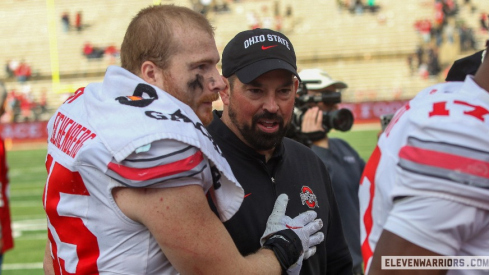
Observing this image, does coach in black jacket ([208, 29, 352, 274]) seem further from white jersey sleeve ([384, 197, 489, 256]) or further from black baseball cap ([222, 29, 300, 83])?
white jersey sleeve ([384, 197, 489, 256])

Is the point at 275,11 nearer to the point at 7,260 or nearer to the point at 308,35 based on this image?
the point at 308,35

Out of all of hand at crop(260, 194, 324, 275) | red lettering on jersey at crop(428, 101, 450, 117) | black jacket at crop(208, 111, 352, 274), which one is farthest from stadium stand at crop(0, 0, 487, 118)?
red lettering on jersey at crop(428, 101, 450, 117)

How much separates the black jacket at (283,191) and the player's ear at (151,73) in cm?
54

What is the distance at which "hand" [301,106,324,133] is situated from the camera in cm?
364

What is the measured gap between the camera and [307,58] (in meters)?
24.8

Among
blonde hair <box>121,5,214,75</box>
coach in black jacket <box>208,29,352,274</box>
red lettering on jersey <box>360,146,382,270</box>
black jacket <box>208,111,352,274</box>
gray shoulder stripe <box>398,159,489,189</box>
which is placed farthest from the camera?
coach in black jacket <box>208,29,352,274</box>

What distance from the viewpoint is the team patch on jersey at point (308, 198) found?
2.31 meters

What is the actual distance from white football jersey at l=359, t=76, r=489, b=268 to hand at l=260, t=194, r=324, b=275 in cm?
51

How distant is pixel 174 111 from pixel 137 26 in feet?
1.22

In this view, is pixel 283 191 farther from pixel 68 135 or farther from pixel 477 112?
pixel 477 112

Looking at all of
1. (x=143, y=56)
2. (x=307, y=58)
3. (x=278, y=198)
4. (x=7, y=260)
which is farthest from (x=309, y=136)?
(x=307, y=58)

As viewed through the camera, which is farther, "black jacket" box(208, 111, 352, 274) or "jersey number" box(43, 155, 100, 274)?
"black jacket" box(208, 111, 352, 274)

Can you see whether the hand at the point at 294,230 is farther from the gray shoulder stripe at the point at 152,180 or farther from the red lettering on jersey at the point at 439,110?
the red lettering on jersey at the point at 439,110

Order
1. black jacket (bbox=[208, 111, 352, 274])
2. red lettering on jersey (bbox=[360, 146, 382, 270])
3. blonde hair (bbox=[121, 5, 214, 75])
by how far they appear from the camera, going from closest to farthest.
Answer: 1. red lettering on jersey (bbox=[360, 146, 382, 270])
2. blonde hair (bbox=[121, 5, 214, 75])
3. black jacket (bbox=[208, 111, 352, 274])
